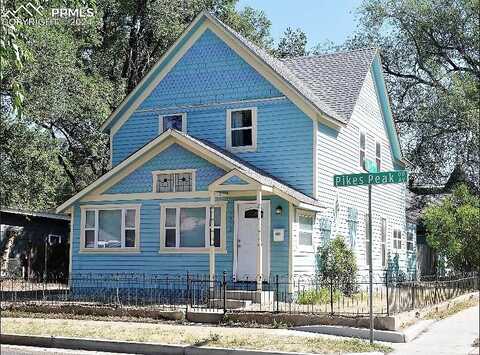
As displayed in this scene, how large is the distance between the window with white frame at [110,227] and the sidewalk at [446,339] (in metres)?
10.2

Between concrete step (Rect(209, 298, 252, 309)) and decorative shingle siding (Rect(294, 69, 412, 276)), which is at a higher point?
decorative shingle siding (Rect(294, 69, 412, 276))

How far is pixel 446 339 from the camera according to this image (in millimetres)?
13789

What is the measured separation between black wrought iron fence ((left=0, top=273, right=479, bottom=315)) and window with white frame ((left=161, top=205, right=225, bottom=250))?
1.03m

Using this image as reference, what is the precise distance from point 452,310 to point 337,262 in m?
4.02

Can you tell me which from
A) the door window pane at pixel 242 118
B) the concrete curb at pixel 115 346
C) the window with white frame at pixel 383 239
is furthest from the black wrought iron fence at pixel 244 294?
the door window pane at pixel 242 118

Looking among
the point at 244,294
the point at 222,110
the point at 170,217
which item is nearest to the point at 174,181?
the point at 170,217

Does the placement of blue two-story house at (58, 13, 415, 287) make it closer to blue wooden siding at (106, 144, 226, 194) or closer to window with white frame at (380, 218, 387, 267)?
blue wooden siding at (106, 144, 226, 194)

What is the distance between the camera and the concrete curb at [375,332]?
13884mm

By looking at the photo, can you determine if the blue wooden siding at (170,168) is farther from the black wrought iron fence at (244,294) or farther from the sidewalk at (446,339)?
the sidewalk at (446,339)

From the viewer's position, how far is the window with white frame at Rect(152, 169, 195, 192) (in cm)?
2130

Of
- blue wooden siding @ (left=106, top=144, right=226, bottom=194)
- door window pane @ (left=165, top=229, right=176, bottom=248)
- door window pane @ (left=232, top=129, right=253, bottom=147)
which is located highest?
door window pane @ (left=232, top=129, right=253, bottom=147)

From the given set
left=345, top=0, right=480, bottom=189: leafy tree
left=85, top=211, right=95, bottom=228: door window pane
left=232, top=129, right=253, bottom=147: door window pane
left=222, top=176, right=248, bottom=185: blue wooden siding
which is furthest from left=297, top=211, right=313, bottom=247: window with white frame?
left=345, top=0, right=480, bottom=189: leafy tree

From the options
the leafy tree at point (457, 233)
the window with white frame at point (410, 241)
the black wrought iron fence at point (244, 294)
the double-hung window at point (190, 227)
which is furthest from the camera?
the window with white frame at point (410, 241)

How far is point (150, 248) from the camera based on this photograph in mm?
21969
